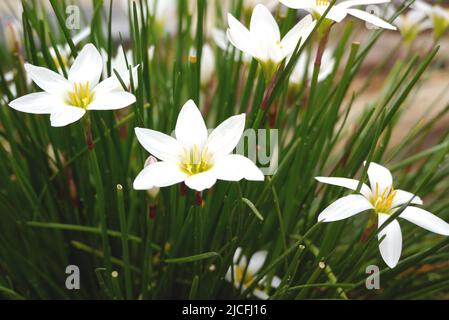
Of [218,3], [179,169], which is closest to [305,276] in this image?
[179,169]

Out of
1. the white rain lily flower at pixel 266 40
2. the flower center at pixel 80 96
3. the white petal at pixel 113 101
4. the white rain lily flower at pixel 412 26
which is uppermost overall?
the white rain lily flower at pixel 412 26

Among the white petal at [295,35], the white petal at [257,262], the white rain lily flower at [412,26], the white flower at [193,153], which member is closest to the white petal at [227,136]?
the white flower at [193,153]

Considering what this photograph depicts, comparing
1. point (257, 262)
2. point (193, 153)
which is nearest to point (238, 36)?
point (193, 153)

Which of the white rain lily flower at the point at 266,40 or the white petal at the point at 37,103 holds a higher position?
the white rain lily flower at the point at 266,40

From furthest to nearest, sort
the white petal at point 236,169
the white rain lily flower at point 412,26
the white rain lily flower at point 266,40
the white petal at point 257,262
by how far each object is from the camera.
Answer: the white rain lily flower at point 412,26 < the white petal at point 257,262 < the white rain lily flower at point 266,40 < the white petal at point 236,169

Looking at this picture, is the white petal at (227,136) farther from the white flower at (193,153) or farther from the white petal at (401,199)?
the white petal at (401,199)

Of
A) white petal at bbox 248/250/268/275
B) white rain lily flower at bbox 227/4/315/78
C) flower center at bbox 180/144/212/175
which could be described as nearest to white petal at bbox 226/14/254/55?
white rain lily flower at bbox 227/4/315/78
